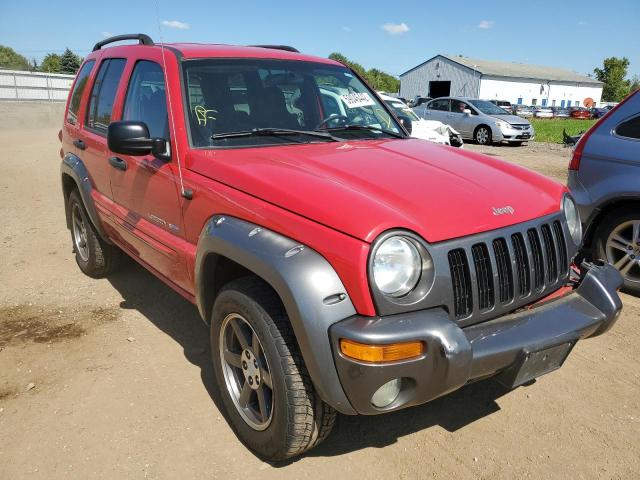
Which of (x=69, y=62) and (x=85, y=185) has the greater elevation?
(x=69, y=62)

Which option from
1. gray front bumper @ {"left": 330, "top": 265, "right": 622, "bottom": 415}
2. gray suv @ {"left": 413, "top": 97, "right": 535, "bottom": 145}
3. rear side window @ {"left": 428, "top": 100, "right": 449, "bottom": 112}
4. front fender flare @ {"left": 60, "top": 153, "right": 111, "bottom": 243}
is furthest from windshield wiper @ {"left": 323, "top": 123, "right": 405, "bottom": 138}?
rear side window @ {"left": 428, "top": 100, "right": 449, "bottom": 112}

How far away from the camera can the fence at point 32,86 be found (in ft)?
74.4

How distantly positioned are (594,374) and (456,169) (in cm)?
Answer: 169

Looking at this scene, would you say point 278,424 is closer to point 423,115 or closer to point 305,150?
point 305,150

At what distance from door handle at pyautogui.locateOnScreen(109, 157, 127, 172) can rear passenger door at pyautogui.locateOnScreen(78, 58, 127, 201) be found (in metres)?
0.15

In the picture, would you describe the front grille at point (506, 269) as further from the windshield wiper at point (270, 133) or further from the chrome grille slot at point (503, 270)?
the windshield wiper at point (270, 133)

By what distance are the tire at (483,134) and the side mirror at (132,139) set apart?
1633 cm

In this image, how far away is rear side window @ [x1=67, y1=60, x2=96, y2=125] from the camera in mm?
4497

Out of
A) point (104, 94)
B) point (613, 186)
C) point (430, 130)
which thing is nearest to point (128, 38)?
point (104, 94)

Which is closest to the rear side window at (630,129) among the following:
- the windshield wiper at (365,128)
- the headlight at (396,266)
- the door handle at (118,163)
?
the windshield wiper at (365,128)

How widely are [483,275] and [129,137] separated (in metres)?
1.95

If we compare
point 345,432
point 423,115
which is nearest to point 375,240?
point 345,432

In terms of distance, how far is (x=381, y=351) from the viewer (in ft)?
6.35

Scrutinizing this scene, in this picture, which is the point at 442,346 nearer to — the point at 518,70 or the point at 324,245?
the point at 324,245
